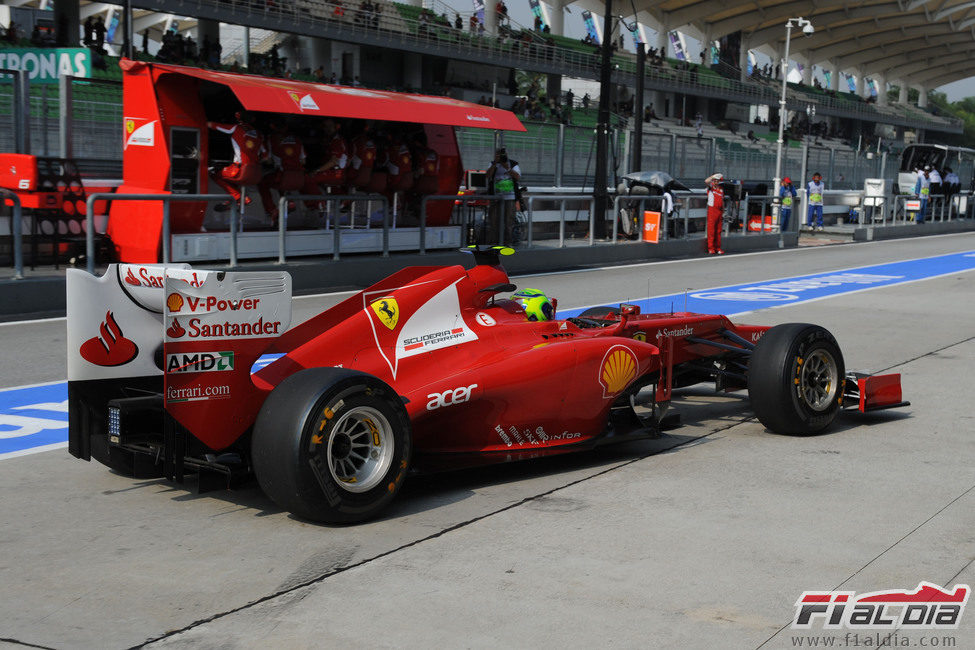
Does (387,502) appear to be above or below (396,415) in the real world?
below

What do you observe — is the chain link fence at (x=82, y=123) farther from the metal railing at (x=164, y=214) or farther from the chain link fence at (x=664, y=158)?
the chain link fence at (x=664, y=158)

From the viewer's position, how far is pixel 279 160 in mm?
16391

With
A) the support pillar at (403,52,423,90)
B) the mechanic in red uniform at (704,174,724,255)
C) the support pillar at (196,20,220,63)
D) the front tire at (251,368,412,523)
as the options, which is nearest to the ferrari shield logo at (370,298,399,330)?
the front tire at (251,368,412,523)

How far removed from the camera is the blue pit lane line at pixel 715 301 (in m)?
7.50

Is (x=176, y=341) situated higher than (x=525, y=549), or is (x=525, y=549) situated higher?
(x=176, y=341)

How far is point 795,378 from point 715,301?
9.06m

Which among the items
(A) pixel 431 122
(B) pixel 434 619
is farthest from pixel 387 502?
(A) pixel 431 122

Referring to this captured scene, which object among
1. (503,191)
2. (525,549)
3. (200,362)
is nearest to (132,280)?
(200,362)

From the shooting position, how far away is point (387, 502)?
18.1 feet

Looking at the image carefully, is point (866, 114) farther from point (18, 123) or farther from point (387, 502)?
point (387, 502)

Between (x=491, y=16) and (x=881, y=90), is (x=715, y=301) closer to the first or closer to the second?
(x=491, y=16)

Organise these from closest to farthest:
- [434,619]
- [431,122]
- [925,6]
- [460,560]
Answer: [434,619] → [460,560] → [431,122] → [925,6]

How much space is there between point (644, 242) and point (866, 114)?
83300 millimetres

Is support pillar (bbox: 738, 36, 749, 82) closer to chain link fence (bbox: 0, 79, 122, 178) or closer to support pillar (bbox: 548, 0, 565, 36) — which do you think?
support pillar (bbox: 548, 0, 565, 36)
